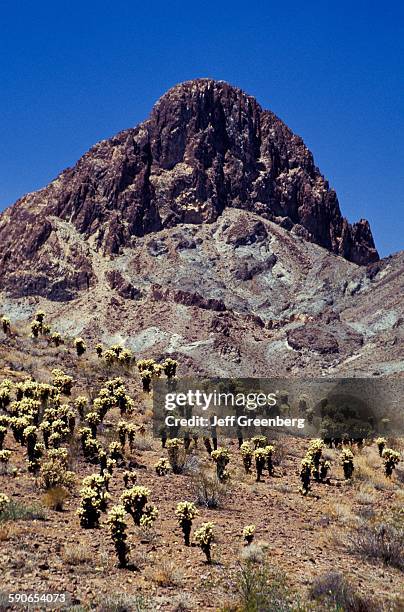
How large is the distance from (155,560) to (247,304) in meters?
119

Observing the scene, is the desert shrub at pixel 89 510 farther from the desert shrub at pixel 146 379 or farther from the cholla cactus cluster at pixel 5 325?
the cholla cactus cluster at pixel 5 325

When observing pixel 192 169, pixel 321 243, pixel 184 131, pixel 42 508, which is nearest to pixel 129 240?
pixel 192 169

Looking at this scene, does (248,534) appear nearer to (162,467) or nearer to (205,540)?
(205,540)

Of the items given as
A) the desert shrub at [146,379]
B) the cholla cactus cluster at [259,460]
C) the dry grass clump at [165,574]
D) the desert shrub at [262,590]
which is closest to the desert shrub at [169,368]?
the desert shrub at [146,379]

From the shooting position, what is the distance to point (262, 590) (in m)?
9.09

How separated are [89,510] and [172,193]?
143795 mm

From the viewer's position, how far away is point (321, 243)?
545 feet

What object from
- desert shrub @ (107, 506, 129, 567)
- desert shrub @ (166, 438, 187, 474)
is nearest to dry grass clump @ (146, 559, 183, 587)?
desert shrub @ (107, 506, 129, 567)

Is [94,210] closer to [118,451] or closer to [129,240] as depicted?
[129,240]

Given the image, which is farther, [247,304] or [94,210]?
[94,210]

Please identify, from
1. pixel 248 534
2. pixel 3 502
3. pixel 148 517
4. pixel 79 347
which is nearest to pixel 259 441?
pixel 248 534

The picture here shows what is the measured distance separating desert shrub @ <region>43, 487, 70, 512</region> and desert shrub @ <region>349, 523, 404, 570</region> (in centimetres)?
563

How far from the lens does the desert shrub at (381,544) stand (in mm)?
11234

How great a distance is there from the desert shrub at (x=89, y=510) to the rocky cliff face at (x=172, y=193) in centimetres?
11496
